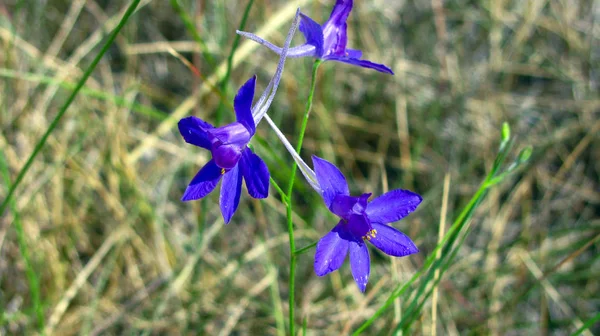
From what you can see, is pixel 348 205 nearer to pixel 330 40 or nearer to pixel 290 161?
pixel 330 40

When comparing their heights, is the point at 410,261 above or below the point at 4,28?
below

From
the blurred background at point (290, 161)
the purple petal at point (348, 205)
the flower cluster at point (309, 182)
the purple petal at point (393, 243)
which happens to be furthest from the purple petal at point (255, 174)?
the blurred background at point (290, 161)

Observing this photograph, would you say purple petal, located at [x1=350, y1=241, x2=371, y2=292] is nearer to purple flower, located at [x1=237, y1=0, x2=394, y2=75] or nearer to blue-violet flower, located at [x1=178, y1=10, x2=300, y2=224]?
blue-violet flower, located at [x1=178, y1=10, x2=300, y2=224]

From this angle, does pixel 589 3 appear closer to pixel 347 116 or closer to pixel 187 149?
pixel 347 116

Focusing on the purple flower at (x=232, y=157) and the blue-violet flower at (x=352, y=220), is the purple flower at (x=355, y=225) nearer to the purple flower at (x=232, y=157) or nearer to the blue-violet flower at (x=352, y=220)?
the blue-violet flower at (x=352, y=220)

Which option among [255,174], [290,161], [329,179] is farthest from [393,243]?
[290,161]

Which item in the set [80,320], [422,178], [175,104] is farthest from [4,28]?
[422,178]

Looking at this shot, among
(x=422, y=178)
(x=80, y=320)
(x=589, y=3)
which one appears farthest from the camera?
(x=589, y=3)
